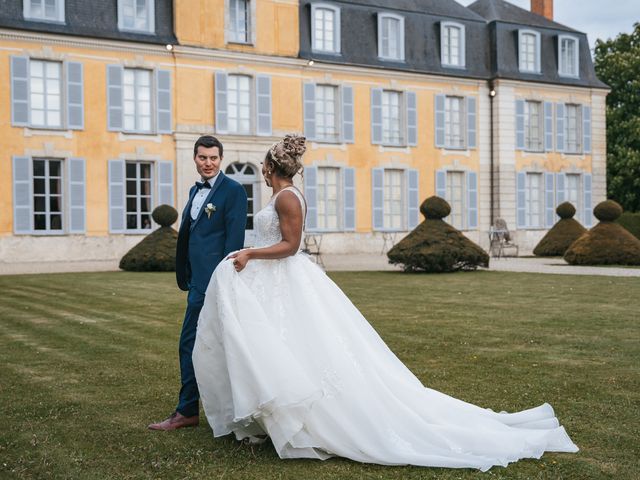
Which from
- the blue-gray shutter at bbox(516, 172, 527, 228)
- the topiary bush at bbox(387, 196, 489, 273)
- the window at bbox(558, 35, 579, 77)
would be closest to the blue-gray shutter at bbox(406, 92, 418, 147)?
the blue-gray shutter at bbox(516, 172, 527, 228)

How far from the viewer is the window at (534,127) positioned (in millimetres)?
24719

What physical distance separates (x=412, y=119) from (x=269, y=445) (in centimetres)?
1996

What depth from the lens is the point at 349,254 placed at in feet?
71.3

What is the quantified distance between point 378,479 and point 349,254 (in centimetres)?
1849

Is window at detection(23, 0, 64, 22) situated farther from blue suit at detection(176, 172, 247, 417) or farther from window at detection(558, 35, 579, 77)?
blue suit at detection(176, 172, 247, 417)

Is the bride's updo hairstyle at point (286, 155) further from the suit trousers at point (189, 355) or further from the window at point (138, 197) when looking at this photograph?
the window at point (138, 197)

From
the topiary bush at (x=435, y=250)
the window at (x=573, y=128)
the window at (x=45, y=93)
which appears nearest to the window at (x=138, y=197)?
the window at (x=45, y=93)

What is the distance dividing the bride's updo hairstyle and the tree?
27.8m

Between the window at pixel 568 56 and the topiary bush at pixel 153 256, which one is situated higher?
the window at pixel 568 56

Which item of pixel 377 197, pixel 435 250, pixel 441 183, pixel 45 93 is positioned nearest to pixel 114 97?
pixel 45 93

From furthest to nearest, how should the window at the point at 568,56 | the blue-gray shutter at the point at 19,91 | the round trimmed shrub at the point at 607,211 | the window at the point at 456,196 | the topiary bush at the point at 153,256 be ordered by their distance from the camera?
the window at the point at 568,56, the window at the point at 456,196, the blue-gray shutter at the point at 19,91, the round trimmed shrub at the point at 607,211, the topiary bush at the point at 153,256

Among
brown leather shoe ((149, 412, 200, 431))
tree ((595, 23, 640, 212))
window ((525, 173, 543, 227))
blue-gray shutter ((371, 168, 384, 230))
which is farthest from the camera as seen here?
tree ((595, 23, 640, 212))

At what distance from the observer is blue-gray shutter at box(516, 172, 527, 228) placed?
24281 millimetres

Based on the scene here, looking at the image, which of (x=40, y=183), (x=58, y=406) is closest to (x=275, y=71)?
(x=40, y=183)
